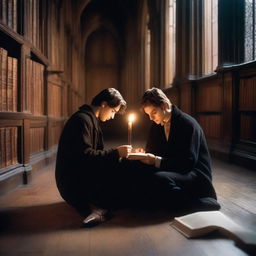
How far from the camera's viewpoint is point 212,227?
227 centimetres

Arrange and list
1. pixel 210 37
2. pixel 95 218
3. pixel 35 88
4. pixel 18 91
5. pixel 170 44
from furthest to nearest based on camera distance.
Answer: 1. pixel 170 44
2. pixel 210 37
3. pixel 35 88
4. pixel 18 91
5. pixel 95 218

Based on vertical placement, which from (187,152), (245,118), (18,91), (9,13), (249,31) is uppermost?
(249,31)

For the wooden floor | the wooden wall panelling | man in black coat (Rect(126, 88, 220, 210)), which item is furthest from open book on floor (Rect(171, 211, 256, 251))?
the wooden wall panelling

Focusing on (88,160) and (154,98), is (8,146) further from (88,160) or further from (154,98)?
(154,98)

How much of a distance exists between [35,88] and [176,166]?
9.69ft

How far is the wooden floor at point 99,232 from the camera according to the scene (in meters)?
2.04

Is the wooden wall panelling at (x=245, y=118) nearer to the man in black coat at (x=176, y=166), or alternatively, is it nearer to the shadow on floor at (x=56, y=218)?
the man in black coat at (x=176, y=166)

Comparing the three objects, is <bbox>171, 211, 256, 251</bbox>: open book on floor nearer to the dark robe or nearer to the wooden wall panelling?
the dark robe

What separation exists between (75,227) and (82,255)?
0.58 metres

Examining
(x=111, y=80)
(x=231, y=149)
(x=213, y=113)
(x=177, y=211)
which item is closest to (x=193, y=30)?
(x=213, y=113)

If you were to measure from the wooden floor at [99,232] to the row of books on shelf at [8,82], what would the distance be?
3.22 feet

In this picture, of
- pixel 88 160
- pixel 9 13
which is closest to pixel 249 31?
pixel 9 13

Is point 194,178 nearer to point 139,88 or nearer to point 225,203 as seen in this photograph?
point 225,203

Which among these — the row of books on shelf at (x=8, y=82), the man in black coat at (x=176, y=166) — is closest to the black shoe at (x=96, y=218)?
the man in black coat at (x=176, y=166)
